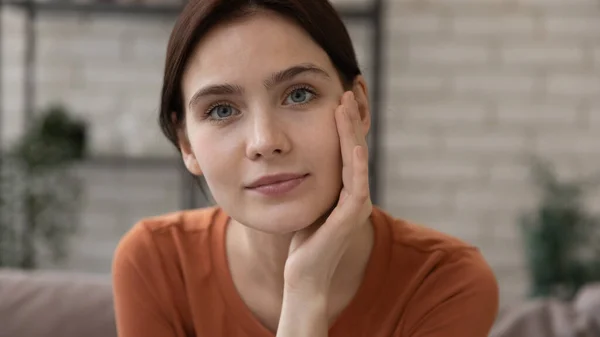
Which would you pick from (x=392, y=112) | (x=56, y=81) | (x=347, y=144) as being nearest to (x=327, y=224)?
(x=347, y=144)

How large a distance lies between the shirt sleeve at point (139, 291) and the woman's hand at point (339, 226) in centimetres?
23

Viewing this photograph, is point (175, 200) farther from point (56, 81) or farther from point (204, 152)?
point (204, 152)

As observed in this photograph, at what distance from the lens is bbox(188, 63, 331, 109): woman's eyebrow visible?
36.7 inches

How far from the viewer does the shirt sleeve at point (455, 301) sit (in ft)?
3.41

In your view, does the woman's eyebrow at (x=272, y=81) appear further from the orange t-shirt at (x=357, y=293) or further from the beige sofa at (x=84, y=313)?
the beige sofa at (x=84, y=313)

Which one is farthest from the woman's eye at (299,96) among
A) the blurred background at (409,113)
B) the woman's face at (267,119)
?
the blurred background at (409,113)

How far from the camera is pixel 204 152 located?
984 mm

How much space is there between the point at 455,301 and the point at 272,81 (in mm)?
428

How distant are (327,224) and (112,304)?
59 centimetres

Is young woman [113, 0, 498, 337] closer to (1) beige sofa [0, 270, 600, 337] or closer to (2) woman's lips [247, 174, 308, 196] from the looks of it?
(2) woman's lips [247, 174, 308, 196]

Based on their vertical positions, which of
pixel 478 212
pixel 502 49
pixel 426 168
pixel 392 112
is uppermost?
pixel 502 49

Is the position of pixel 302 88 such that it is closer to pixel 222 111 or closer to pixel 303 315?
pixel 222 111

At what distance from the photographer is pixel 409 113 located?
276 centimetres

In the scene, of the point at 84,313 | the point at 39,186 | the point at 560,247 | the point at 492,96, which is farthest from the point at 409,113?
the point at 84,313
